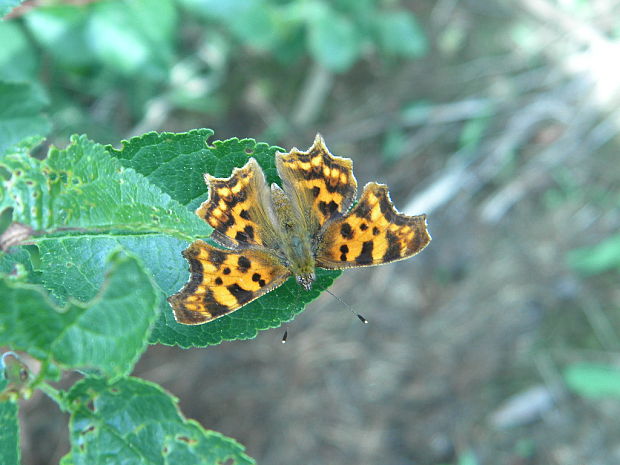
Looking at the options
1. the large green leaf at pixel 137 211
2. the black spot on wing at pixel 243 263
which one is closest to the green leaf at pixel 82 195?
the large green leaf at pixel 137 211

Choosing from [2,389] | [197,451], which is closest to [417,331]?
[197,451]

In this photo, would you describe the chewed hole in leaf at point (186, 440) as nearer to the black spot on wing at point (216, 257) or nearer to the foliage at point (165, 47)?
the black spot on wing at point (216, 257)

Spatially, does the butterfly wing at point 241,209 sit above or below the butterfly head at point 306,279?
above

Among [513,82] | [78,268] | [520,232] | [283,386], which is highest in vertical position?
[513,82]

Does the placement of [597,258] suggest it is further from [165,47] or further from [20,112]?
[20,112]

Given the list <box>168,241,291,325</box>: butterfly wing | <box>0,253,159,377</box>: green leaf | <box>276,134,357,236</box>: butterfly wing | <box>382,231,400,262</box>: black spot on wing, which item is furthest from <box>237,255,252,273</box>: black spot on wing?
<box>0,253,159,377</box>: green leaf

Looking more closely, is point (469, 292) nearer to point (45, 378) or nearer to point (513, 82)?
point (513, 82)

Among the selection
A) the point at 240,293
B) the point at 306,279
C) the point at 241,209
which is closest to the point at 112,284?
the point at 240,293

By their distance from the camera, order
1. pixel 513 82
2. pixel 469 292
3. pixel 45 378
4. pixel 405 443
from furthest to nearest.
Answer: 1. pixel 513 82
2. pixel 469 292
3. pixel 405 443
4. pixel 45 378
